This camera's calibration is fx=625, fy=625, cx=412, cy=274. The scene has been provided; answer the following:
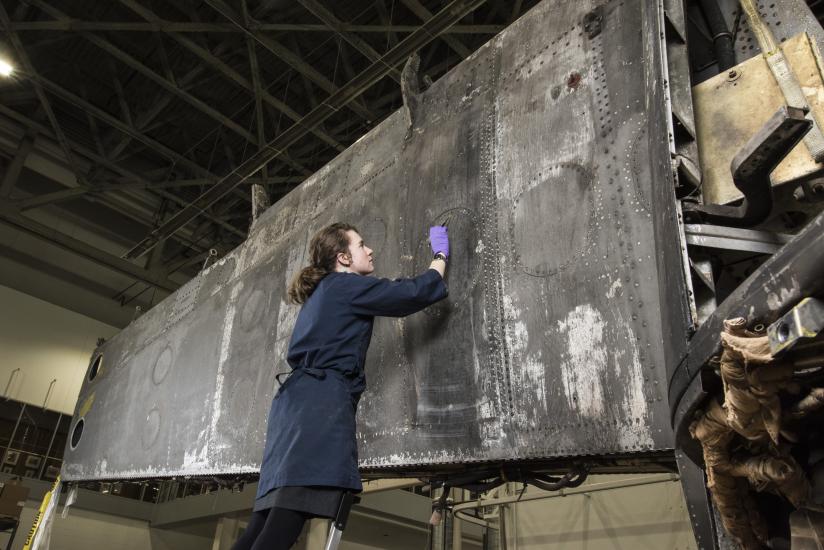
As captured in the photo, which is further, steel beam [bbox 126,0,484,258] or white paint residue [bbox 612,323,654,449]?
steel beam [bbox 126,0,484,258]

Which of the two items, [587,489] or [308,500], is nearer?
[308,500]

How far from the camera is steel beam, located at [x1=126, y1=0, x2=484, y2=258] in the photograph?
7.38 meters

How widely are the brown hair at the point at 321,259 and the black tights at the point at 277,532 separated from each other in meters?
1.07

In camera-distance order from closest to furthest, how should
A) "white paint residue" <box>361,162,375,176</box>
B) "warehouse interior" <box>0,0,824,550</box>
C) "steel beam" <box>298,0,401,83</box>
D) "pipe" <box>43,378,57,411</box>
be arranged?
"white paint residue" <box>361,162,375,176</box> < "warehouse interior" <box>0,0,824,550</box> < "steel beam" <box>298,0,401,83</box> < "pipe" <box>43,378,57,411</box>

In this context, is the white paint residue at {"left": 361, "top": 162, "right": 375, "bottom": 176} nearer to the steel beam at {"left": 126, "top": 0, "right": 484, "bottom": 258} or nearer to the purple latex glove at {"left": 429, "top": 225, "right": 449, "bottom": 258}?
the purple latex glove at {"left": 429, "top": 225, "right": 449, "bottom": 258}

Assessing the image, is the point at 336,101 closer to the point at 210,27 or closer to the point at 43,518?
the point at 210,27

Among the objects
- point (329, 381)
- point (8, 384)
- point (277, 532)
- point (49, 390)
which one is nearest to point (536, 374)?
A: point (329, 381)

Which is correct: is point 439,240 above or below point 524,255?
above

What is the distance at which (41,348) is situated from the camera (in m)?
14.2

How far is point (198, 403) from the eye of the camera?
16.2 feet

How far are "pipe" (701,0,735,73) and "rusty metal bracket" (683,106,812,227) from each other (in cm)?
80

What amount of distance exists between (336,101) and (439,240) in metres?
6.47

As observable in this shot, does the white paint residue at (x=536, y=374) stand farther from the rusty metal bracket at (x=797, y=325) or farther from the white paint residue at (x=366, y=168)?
the white paint residue at (x=366, y=168)

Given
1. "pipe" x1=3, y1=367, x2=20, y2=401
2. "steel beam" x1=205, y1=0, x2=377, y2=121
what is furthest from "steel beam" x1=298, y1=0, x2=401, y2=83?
"pipe" x1=3, y1=367, x2=20, y2=401
